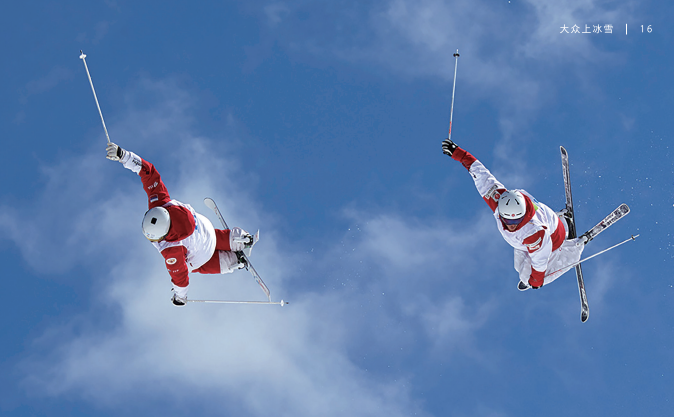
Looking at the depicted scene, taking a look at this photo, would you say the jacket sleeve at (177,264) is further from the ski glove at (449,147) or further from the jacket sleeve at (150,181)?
the ski glove at (449,147)

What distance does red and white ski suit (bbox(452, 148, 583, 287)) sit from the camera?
19.9m

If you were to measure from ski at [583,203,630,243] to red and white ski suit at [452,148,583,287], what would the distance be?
1039 mm

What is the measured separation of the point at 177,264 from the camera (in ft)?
62.0

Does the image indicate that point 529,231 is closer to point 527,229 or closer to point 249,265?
point 527,229

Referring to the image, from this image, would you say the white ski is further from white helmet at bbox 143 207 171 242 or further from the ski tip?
the ski tip

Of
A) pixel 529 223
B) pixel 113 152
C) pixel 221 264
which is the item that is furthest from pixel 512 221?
pixel 113 152

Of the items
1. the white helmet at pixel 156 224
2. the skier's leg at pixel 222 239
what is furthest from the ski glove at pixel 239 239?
the white helmet at pixel 156 224

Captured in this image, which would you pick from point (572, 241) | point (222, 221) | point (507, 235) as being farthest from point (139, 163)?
point (572, 241)

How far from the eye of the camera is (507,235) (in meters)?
20.3

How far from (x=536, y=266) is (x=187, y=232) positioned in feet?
31.5

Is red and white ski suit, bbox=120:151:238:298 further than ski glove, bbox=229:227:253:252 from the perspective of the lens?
No

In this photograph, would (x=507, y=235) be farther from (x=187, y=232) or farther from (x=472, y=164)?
(x=187, y=232)

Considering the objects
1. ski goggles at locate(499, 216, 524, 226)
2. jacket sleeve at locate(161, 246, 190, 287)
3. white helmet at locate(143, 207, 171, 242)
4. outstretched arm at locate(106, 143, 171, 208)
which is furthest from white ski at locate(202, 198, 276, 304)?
ski goggles at locate(499, 216, 524, 226)

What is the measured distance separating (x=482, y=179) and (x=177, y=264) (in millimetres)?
8477
